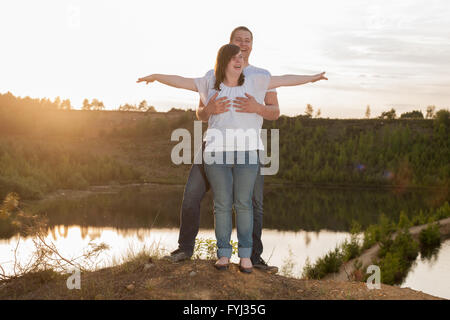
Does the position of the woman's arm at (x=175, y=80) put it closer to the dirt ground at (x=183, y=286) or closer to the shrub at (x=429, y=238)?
the dirt ground at (x=183, y=286)

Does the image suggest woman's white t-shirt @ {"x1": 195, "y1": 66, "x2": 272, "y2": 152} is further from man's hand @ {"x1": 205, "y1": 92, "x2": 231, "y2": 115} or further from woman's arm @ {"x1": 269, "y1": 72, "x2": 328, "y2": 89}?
woman's arm @ {"x1": 269, "y1": 72, "x2": 328, "y2": 89}

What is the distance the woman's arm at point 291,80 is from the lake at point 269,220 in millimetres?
2095

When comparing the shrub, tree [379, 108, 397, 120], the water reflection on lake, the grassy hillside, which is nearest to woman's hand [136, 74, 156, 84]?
the water reflection on lake

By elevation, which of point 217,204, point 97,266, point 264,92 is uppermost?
point 264,92

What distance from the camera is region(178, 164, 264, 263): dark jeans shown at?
3959 mm

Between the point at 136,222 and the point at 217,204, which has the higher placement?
the point at 217,204

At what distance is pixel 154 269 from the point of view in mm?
3922

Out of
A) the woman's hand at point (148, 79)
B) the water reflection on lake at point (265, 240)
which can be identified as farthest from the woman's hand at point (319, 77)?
the water reflection on lake at point (265, 240)

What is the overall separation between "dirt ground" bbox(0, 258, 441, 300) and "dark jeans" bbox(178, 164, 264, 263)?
0.71 feet

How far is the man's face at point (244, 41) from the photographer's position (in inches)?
156
